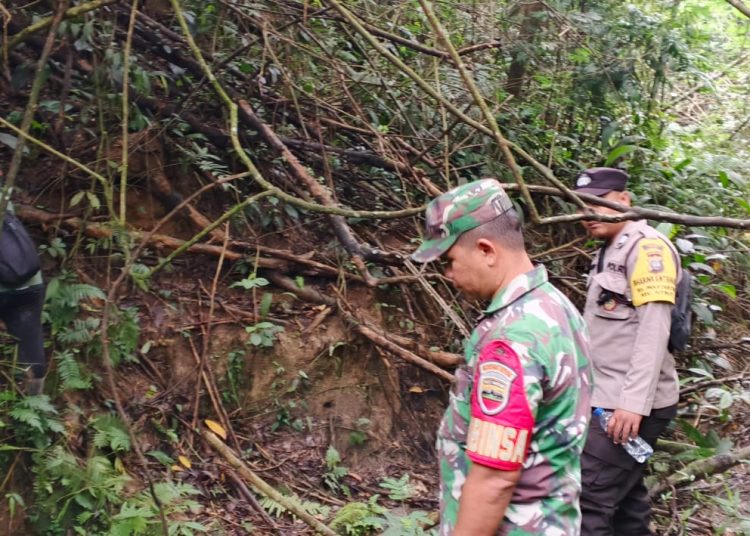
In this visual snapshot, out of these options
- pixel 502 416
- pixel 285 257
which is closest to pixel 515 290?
pixel 502 416

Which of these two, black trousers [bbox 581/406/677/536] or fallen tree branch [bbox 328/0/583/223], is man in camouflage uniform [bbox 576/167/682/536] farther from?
fallen tree branch [bbox 328/0/583/223]

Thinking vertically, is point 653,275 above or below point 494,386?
below

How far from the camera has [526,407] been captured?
5.99 ft

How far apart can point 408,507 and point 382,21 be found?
3576 millimetres

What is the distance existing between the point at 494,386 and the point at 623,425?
5.12ft

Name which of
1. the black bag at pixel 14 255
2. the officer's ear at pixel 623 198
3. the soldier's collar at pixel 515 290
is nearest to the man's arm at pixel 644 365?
the officer's ear at pixel 623 198

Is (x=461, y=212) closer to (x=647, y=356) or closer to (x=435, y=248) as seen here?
(x=435, y=248)

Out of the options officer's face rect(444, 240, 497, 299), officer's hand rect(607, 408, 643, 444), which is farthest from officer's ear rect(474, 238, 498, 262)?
officer's hand rect(607, 408, 643, 444)

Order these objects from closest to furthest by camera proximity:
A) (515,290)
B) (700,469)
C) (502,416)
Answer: (502,416)
(515,290)
(700,469)

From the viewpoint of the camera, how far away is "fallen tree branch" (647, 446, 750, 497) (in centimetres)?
388

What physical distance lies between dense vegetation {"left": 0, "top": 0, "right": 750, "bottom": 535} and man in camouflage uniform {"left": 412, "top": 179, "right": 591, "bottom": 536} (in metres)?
1.59

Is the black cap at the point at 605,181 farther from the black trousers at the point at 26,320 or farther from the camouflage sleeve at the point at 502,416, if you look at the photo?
the black trousers at the point at 26,320

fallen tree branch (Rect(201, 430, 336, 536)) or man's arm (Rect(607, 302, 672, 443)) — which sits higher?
man's arm (Rect(607, 302, 672, 443))

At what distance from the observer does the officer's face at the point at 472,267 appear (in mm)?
2029
